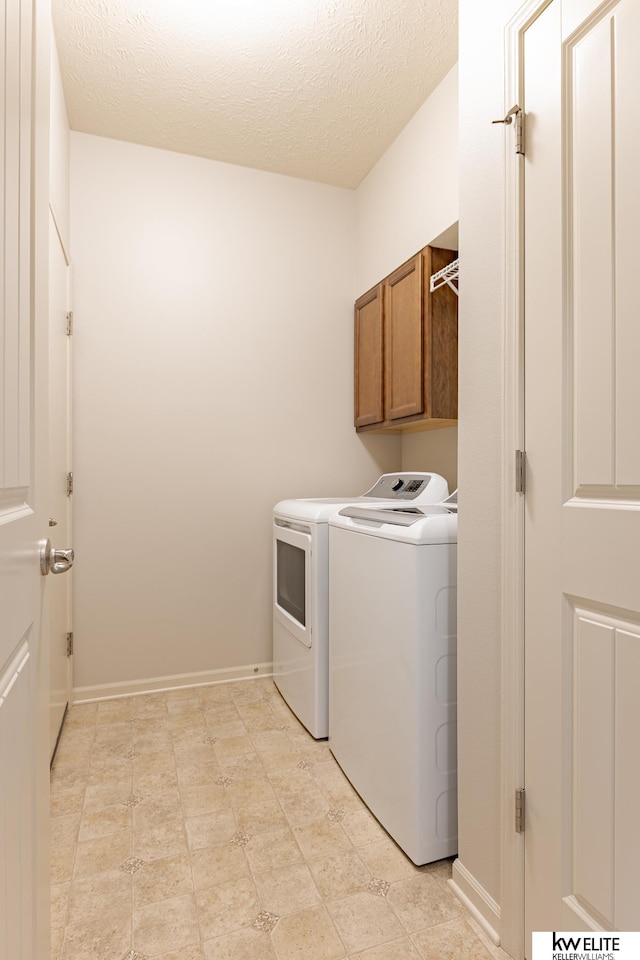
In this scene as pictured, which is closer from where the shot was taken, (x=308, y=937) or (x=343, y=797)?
(x=308, y=937)

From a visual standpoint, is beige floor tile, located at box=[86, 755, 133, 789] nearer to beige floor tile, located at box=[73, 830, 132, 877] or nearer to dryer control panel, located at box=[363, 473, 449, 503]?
beige floor tile, located at box=[73, 830, 132, 877]

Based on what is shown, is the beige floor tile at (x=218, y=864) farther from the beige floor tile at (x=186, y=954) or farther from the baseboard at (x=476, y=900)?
the baseboard at (x=476, y=900)

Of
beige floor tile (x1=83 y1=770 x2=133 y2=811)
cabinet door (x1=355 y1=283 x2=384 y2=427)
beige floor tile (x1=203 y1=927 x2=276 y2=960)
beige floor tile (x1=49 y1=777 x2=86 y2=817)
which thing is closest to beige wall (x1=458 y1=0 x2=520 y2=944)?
beige floor tile (x1=203 y1=927 x2=276 y2=960)

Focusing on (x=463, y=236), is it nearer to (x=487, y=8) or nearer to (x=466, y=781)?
(x=487, y=8)

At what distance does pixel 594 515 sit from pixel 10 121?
111cm

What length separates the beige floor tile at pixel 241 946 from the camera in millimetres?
1220

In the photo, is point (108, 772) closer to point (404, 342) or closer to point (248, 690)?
point (248, 690)

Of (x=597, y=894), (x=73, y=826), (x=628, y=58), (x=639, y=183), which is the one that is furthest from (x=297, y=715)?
(x=628, y=58)

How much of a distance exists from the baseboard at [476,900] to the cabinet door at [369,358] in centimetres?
190

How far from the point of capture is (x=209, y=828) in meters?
1.67

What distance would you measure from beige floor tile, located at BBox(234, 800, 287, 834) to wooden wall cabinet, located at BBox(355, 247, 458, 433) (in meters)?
1.59

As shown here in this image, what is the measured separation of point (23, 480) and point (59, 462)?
1.60 metres

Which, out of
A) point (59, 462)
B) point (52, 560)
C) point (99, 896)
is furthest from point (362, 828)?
point (59, 462)

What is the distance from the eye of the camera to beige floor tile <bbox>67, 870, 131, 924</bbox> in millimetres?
1338
